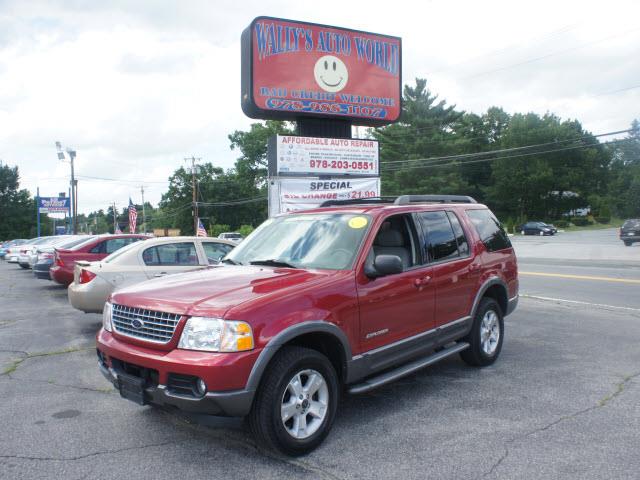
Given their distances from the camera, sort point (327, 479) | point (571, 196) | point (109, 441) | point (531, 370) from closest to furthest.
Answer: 1. point (327, 479)
2. point (109, 441)
3. point (531, 370)
4. point (571, 196)

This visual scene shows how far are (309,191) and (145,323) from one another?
771 cm

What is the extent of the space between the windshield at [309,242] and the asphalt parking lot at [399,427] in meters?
1.36

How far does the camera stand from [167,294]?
3.84 metres

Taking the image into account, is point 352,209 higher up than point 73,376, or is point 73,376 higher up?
point 352,209

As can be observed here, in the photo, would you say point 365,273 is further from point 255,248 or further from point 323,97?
point 323,97

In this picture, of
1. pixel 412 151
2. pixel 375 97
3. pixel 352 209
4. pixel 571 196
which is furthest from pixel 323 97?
pixel 571 196

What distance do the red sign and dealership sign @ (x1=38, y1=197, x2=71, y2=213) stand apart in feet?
196

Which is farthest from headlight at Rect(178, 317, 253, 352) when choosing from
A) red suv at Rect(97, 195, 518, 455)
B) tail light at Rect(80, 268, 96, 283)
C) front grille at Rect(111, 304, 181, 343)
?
tail light at Rect(80, 268, 96, 283)

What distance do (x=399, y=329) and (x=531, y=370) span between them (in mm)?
2177

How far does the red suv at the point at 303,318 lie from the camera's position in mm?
3438

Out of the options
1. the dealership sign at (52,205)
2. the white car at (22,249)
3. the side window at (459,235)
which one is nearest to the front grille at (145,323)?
the side window at (459,235)

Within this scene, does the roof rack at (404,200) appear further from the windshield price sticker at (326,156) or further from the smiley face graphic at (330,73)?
the smiley face graphic at (330,73)

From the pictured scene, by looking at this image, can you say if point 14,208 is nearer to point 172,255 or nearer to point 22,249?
point 22,249

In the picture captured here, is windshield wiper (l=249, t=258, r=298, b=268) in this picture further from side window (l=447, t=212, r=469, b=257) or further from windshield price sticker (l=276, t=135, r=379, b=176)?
windshield price sticker (l=276, t=135, r=379, b=176)
